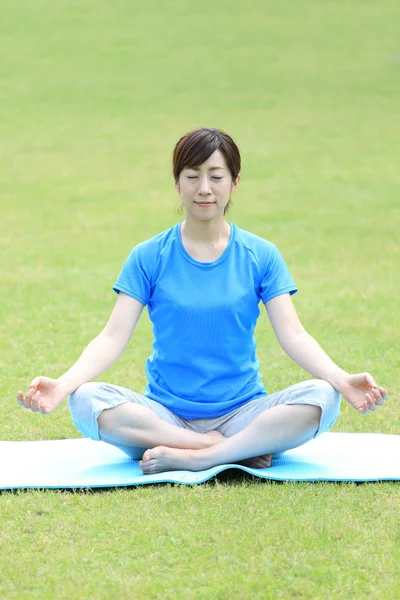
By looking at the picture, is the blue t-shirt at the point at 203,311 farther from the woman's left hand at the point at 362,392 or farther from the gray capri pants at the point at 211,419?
the woman's left hand at the point at 362,392

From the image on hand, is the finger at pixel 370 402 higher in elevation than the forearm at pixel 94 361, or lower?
lower

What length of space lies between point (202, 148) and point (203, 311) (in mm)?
667

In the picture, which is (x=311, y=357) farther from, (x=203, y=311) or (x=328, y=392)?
(x=203, y=311)

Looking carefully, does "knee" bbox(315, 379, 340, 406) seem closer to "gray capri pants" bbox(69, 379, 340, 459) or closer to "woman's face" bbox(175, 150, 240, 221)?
"gray capri pants" bbox(69, 379, 340, 459)

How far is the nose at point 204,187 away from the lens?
4.59 m

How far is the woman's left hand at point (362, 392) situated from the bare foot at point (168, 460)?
2.15 feet

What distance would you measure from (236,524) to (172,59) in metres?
21.1

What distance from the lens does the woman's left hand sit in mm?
4387

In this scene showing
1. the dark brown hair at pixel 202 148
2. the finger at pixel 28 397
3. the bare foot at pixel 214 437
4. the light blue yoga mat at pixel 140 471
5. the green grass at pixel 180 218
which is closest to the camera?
the green grass at pixel 180 218

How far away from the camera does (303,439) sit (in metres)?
4.61

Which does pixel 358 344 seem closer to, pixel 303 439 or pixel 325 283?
pixel 325 283

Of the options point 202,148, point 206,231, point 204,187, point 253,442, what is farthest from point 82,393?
point 202,148

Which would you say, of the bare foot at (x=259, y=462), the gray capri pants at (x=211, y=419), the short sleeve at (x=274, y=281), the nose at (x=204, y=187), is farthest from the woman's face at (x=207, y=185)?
the bare foot at (x=259, y=462)

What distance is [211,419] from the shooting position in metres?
4.82
